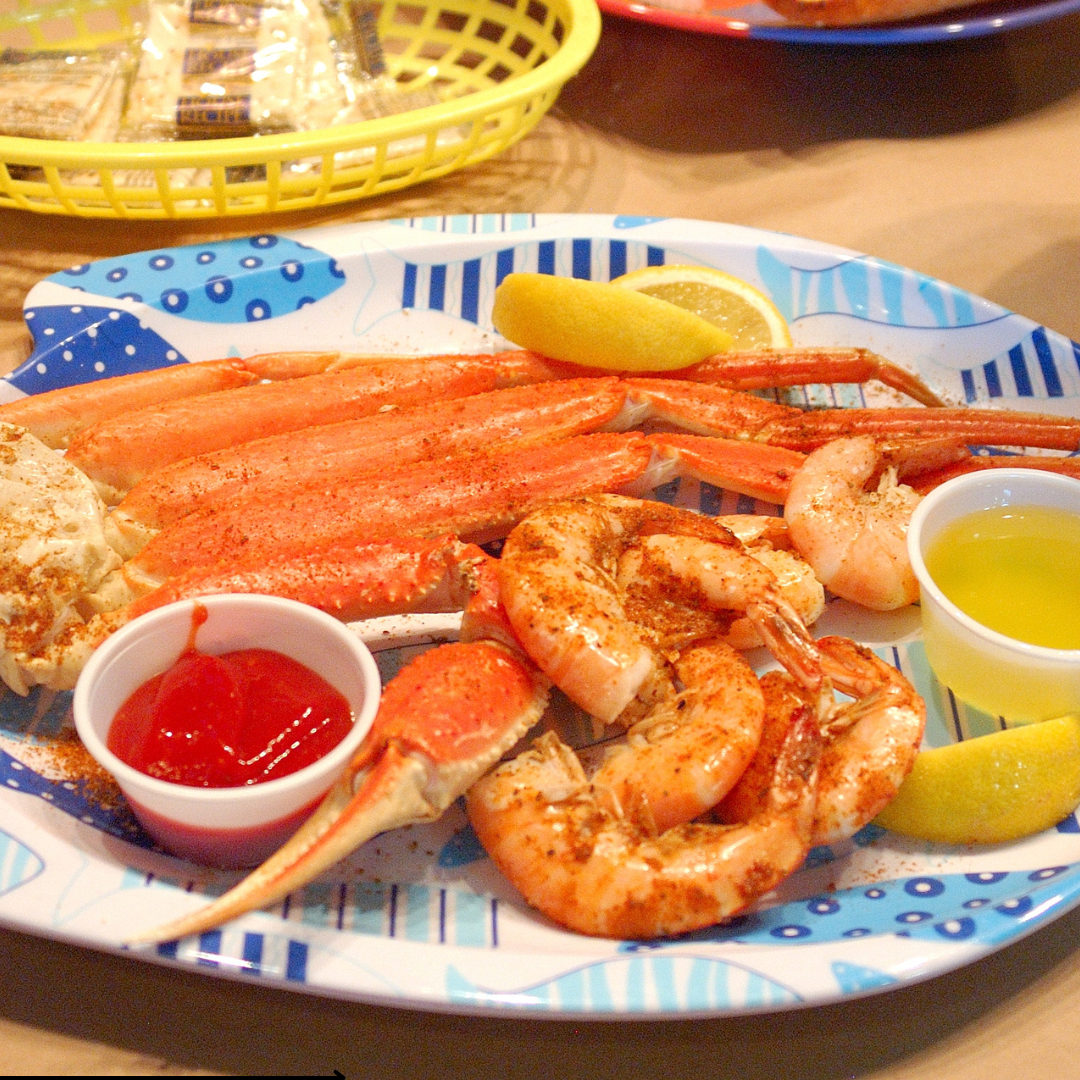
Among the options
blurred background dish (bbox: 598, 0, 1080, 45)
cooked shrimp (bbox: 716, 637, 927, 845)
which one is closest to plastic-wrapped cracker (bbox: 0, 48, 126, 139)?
blurred background dish (bbox: 598, 0, 1080, 45)

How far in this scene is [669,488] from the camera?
2.00m

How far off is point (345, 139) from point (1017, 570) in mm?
1525

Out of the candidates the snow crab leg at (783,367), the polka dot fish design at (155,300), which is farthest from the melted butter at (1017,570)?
the polka dot fish design at (155,300)

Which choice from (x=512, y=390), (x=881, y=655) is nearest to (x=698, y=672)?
(x=881, y=655)

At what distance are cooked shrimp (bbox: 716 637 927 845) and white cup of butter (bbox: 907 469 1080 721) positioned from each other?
0.15m

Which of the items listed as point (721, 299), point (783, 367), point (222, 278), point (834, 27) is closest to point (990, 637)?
point (783, 367)

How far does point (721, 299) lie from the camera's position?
2201 millimetres

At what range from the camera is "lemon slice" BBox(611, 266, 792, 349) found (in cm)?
217

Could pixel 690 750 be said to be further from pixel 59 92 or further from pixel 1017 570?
pixel 59 92

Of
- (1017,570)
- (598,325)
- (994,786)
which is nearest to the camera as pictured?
(994,786)

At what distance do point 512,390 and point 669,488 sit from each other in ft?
1.17

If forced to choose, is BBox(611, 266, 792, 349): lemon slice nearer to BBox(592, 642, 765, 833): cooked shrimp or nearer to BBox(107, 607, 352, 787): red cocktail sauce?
BBox(592, 642, 765, 833): cooked shrimp

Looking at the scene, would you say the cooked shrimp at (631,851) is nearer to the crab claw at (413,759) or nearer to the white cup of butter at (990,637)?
the crab claw at (413,759)

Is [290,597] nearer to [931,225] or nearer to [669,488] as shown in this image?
[669,488]
